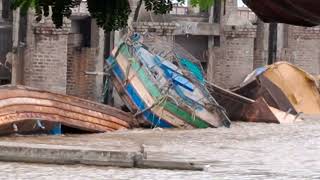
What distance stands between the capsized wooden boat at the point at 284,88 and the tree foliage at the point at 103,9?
2056cm

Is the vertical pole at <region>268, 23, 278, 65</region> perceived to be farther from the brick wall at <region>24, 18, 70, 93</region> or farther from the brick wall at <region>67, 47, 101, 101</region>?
the brick wall at <region>24, 18, 70, 93</region>

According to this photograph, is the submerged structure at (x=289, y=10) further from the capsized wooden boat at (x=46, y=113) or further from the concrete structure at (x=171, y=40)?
the concrete structure at (x=171, y=40)

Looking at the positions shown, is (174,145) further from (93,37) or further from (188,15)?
(188,15)

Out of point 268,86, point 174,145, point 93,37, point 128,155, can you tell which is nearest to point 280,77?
point 268,86

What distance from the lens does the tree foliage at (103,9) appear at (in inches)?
107

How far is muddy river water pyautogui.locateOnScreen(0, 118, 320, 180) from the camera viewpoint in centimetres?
1077

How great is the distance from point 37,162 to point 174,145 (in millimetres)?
4912

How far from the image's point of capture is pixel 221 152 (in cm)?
1490

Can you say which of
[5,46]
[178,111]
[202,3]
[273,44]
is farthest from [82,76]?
[202,3]

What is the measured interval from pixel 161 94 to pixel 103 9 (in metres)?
17.4

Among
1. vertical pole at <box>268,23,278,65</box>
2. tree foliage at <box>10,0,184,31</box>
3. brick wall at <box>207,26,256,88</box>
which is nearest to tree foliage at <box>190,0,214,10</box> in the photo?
tree foliage at <box>10,0,184,31</box>

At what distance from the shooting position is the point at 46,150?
11.8 m

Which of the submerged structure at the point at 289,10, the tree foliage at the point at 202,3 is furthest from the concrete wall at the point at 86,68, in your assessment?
the submerged structure at the point at 289,10

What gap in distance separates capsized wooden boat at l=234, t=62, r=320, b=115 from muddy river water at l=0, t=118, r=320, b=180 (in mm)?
1271
